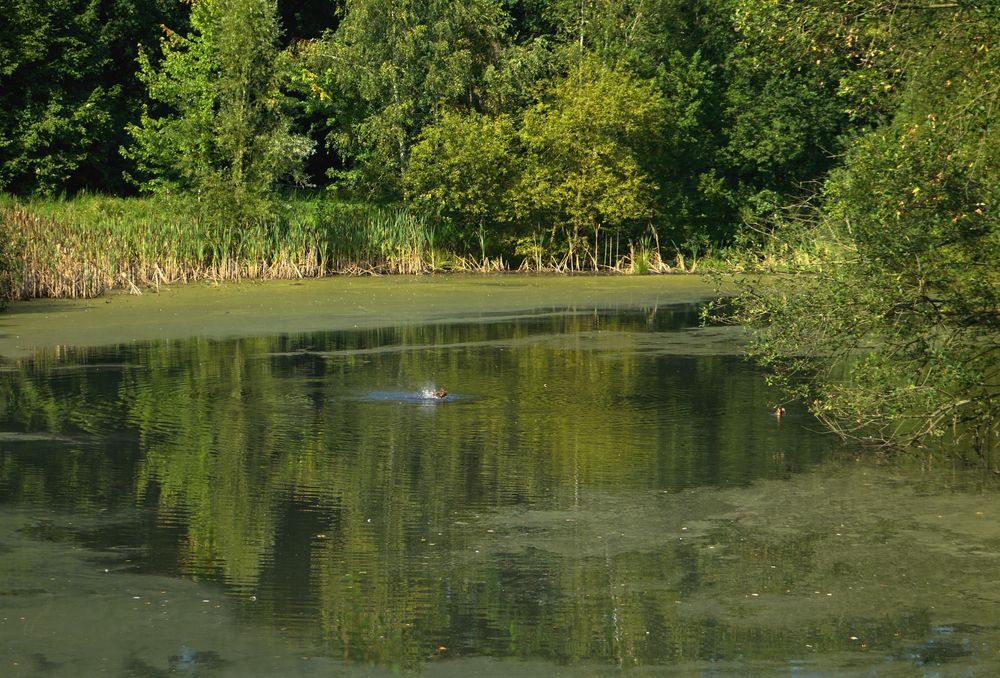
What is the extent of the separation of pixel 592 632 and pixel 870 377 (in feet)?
18.1

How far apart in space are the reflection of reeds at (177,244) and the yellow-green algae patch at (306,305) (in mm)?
660

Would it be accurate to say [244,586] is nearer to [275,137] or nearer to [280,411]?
[280,411]

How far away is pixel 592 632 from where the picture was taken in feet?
23.6

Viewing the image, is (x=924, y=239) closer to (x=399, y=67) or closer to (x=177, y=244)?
(x=177, y=244)

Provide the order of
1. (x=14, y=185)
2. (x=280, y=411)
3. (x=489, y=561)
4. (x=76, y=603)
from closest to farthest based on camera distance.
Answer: (x=76, y=603) < (x=489, y=561) < (x=280, y=411) < (x=14, y=185)

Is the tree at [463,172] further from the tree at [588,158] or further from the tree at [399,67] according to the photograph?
the tree at [399,67]

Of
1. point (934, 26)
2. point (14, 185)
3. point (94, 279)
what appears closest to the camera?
point (934, 26)

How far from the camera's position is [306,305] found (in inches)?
1006

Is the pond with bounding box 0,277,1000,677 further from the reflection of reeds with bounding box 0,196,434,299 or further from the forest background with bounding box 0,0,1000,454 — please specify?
the forest background with bounding box 0,0,1000,454

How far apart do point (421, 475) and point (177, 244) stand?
65.7 ft

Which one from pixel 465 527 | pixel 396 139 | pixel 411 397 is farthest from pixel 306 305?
pixel 465 527

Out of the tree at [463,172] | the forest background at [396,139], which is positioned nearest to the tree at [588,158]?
the forest background at [396,139]

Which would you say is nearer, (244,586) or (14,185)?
(244,586)

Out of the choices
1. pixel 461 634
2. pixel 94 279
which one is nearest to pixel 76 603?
pixel 461 634
